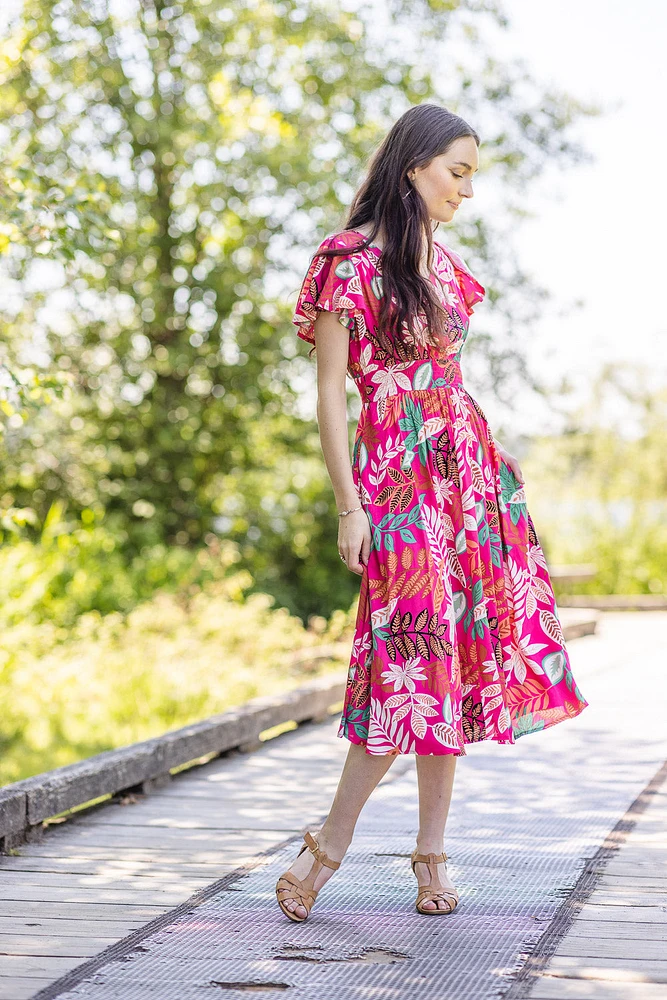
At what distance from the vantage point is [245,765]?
179 inches

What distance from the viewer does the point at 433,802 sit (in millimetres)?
2648

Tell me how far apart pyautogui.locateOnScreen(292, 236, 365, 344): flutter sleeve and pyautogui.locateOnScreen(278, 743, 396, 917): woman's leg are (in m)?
0.97

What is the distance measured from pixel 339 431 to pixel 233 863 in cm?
127

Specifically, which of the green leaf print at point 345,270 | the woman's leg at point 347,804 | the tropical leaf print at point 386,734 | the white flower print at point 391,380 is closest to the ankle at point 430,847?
the woman's leg at point 347,804

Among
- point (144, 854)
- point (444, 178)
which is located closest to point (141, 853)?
point (144, 854)

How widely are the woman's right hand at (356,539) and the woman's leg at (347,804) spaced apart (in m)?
0.41

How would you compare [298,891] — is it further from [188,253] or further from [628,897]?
[188,253]

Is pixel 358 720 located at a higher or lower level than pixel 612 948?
higher

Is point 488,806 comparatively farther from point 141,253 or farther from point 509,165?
point 509,165

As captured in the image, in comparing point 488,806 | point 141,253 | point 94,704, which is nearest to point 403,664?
point 488,806

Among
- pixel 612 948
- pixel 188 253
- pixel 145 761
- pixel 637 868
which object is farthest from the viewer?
pixel 188 253

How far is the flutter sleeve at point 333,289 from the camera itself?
2.59m

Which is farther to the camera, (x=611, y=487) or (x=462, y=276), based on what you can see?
(x=611, y=487)

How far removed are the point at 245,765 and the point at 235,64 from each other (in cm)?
738
